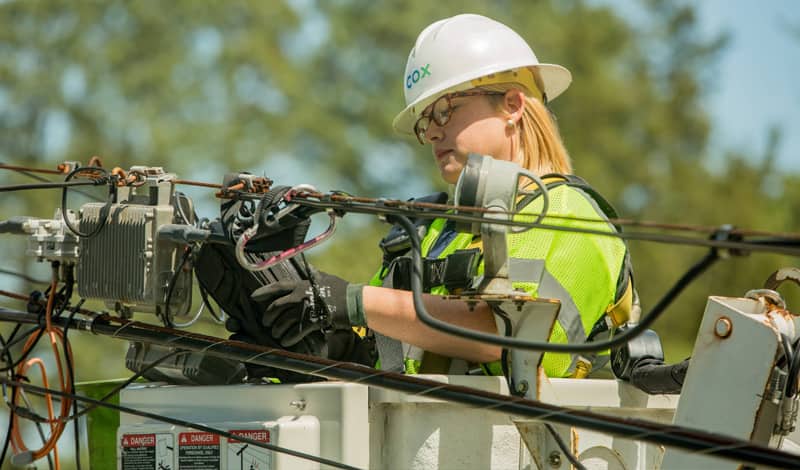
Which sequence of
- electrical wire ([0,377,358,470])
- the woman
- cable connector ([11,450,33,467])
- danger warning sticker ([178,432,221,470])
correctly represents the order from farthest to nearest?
1. cable connector ([11,450,33,467])
2. the woman
3. danger warning sticker ([178,432,221,470])
4. electrical wire ([0,377,358,470])

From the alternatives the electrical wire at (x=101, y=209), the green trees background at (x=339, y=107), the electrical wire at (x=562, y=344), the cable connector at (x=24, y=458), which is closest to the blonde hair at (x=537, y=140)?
the electrical wire at (x=562, y=344)

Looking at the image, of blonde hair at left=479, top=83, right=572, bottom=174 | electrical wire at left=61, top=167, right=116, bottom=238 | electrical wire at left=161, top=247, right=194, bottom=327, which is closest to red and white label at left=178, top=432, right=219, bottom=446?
electrical wire at left=161, top=247, right=194, bottom=327

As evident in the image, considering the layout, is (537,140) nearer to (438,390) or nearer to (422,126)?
(422,126)

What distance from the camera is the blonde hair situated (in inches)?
164

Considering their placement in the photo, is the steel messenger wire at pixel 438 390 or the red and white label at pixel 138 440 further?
the red and white label at pixel 138 440

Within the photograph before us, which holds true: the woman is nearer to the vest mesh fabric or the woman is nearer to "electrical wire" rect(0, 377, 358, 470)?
the vest mesh fabric

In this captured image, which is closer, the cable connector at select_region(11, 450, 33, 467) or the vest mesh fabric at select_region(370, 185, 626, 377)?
the vest mesh fabric at select_region(370, 185, 626, 377)

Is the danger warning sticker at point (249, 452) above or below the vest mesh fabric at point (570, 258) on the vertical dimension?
below

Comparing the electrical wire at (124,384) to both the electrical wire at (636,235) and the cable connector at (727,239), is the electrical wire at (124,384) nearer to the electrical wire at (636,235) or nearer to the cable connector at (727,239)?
the electrical wire at (636,235)

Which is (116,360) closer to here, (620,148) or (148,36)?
(148,36)

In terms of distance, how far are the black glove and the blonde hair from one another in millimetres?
869

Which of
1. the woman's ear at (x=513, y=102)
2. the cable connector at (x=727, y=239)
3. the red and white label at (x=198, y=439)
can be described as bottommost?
the red and white label at (x=198, y=439)

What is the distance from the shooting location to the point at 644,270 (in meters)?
18.4

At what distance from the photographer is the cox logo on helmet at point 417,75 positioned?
4301 millimetres
